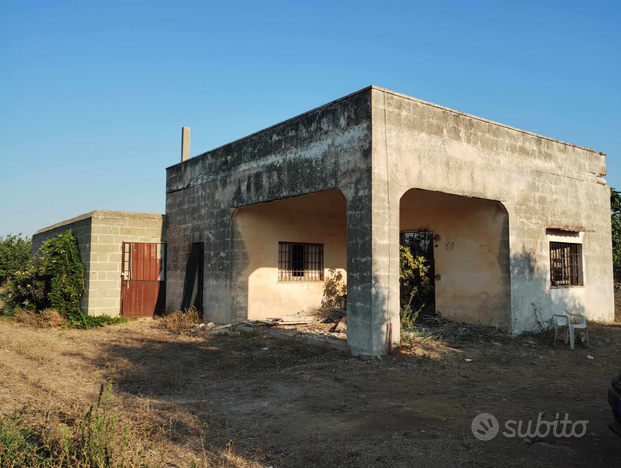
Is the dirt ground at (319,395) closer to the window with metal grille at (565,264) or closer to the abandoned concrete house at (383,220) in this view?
the abandoned concrete house at (383,220)

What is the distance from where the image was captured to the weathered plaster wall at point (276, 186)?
8.18 metres

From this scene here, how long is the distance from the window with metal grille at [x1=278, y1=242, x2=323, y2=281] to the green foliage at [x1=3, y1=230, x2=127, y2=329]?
4.72 meters

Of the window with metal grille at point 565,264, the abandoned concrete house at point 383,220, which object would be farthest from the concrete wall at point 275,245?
the window with metal grille at point 565,264

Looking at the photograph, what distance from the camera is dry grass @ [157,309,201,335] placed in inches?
459

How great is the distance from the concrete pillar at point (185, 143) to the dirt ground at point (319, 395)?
853 cm

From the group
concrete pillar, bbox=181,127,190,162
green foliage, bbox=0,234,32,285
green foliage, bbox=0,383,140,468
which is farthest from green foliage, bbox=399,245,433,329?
green foliage, bbox=0,234,32,285

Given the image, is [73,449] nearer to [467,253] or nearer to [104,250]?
[467,253]

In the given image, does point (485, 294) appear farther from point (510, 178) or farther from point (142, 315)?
point (142, 315)

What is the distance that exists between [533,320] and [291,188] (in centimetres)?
592

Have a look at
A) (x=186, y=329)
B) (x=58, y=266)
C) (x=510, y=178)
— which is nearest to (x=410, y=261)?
(x=510, y=178)

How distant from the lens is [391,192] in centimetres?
829

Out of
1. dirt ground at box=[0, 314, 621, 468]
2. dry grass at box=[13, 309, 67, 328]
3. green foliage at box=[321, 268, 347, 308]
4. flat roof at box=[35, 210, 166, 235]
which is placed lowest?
dirt ground at box=[0, 314, 621, 468]

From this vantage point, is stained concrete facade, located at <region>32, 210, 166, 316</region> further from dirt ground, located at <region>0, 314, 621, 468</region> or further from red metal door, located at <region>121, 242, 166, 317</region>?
dirt ground, located at <region>0, 314, 621, 468</region>

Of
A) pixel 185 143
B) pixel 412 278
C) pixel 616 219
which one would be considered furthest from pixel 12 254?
pixel 616 219
